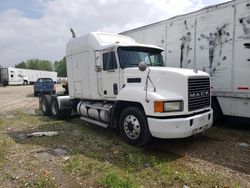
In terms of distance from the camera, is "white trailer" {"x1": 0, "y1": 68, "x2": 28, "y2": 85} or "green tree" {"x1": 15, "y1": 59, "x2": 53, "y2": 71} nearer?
"white trailer" {"x1": 0, "y1": 68, "x2": 28, "y2": 85}

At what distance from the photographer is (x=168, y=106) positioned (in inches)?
226

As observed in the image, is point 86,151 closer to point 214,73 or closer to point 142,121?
point 142,121

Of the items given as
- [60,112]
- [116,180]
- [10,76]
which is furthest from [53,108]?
[10,76]

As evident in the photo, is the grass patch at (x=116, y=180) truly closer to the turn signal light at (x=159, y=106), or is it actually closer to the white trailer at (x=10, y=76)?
the turn signal light at (x=159, y=106)

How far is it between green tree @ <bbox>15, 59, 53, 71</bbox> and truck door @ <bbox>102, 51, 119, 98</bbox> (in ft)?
441

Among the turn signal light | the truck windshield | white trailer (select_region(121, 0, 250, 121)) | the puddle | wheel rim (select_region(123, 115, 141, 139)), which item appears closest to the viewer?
the turn signal light

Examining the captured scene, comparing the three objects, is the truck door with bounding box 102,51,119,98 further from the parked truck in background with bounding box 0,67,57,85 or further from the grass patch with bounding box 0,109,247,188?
the parked truck in background with bounding box 0,67,57,85

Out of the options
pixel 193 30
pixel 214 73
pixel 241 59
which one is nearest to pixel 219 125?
pixel 214 73

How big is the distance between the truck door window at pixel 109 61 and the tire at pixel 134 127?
138cm

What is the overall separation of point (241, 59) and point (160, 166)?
4166 mm

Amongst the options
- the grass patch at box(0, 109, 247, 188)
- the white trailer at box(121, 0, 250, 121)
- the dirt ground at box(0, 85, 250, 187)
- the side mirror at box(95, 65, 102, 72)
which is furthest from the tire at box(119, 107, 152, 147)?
the white trailer at box(121, 0, 250, 121)

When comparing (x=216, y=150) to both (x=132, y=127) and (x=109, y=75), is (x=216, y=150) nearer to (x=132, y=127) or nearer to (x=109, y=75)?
(x=132, y=127)

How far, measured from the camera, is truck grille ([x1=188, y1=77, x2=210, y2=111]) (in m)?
6.00

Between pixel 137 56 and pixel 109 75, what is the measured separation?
→ 936 mm
